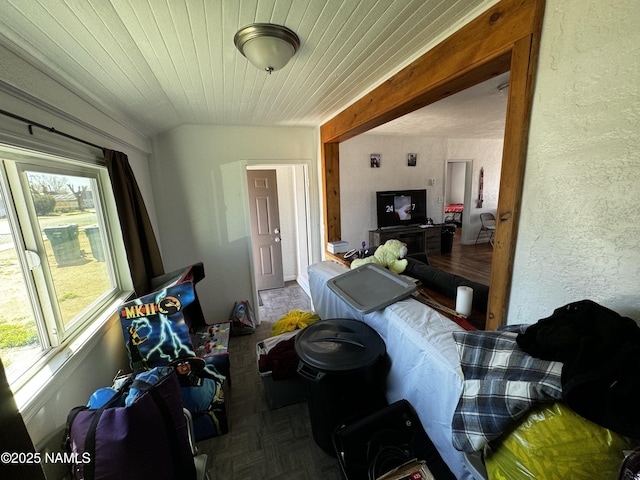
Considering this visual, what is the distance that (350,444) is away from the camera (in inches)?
44.7

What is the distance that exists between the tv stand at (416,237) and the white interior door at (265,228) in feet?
5.52

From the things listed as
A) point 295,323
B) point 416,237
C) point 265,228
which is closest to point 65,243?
point 295,323

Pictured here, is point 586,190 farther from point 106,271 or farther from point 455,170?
point 455,170

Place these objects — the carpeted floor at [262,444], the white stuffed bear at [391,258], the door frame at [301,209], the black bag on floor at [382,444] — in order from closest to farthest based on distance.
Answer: the black bag on floor at [382,444]
the carpeted floor at [262,444]
the white stuffed bear at [391,258]
the door frame at [301,209]

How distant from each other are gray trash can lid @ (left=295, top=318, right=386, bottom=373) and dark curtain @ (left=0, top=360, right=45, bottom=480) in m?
0.94

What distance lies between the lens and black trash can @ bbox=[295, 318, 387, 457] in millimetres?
1253

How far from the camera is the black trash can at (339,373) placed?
125 cm

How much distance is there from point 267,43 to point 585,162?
4.38 ft

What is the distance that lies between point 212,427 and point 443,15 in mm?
2592

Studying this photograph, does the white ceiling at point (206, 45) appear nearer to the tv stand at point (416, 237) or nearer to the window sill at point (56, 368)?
the window sill at point (56, 368)

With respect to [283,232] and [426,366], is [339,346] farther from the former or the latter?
[283,232]

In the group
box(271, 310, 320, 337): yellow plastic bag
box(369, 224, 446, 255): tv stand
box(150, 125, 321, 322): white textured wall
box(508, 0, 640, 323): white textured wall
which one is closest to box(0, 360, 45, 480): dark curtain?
box(271, 310, 320, 337): yellow plastic bag

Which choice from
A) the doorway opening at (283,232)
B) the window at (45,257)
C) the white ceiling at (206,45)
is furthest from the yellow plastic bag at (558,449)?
the doorway opening at (283,232)

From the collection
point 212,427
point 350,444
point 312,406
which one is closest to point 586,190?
point 350,444
